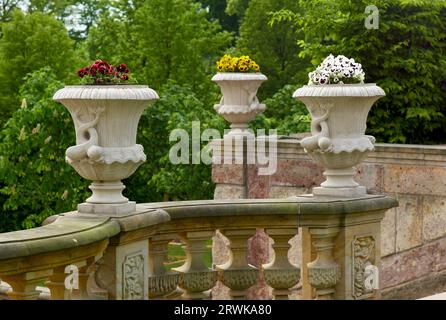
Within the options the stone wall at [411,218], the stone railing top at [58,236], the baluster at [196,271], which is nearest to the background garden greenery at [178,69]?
the stone wall at [411,218]

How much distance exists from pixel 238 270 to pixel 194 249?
40cm

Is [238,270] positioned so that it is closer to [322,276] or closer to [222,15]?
[322,276]

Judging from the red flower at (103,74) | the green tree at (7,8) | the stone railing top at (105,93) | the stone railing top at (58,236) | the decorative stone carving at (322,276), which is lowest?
the decorative stone carving at (322,276)

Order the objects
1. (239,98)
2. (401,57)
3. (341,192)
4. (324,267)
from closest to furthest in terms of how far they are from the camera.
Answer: (324,267) → (341,192) → (239,98) → (401,57)

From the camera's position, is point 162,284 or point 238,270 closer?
point 162,284

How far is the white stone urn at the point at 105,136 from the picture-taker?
29.7 feet

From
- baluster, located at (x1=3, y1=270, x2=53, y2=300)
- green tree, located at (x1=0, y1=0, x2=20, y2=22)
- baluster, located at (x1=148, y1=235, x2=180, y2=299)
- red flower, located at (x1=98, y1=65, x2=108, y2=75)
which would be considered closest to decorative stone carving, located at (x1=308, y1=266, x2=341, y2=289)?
baluster, located at (x1=148, y1=235, x2=180, y2=299)

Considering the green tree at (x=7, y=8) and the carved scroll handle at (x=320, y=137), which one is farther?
the green tree at (x=7, y=8)

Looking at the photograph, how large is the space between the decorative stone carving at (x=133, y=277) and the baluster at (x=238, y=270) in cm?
103

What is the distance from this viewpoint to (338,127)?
10.8 m

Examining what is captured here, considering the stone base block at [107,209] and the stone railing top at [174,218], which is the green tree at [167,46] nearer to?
the stone railing top at [174,218]

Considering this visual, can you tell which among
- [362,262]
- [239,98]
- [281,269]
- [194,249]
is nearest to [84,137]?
[194,249]
